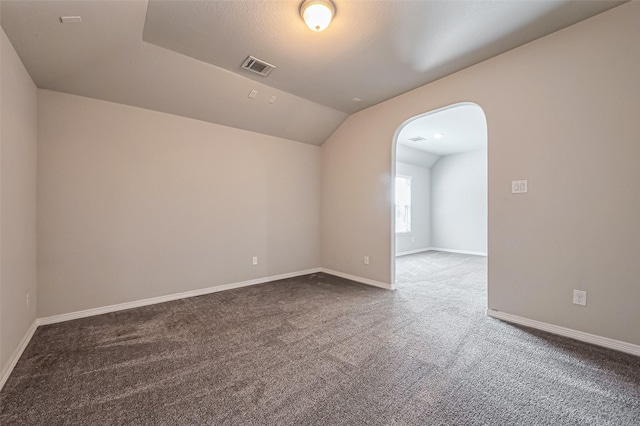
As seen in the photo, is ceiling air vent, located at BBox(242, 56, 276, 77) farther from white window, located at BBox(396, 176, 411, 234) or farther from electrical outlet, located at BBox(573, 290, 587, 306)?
white window, located at BBox(396, 176, 411, 234)

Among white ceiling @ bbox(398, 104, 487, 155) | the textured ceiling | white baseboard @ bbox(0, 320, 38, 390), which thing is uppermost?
white ceiling @ bbox(398, 104, 487, 155)

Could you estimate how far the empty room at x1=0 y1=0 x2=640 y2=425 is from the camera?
5.64 feet

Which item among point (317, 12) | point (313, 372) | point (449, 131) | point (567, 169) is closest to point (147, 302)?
point (313, 372)

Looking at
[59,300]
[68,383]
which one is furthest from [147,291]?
[68,383]

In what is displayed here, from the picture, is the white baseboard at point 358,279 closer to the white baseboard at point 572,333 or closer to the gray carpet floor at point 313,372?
the gray carpet floor at point 313,372

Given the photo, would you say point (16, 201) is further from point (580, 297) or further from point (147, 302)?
point (580, 297)

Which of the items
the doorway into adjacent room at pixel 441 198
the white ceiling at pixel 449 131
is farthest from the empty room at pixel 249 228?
the doorway into adjacent room at pixel 441 198

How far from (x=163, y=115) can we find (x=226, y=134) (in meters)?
0.84

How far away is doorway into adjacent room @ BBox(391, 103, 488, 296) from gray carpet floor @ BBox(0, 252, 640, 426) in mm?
2899

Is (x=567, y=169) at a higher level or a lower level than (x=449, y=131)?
lower

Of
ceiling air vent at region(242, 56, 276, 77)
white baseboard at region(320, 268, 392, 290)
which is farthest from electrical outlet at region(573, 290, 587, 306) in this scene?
ceiling air vent at region(242, 56, 276, 77)

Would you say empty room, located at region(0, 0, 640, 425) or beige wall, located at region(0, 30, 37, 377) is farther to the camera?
beige wall, located at region(0, 30, 37, 377)

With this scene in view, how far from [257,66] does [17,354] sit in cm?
343

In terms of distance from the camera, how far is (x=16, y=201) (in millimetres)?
2152
